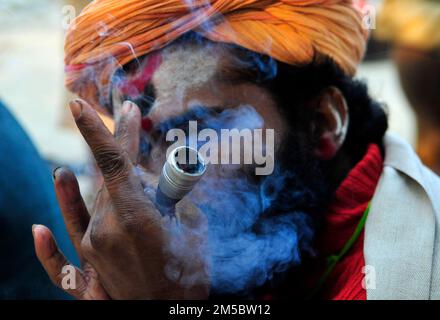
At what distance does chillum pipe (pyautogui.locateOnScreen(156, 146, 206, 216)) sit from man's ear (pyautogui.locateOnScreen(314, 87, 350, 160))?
0.78 metres

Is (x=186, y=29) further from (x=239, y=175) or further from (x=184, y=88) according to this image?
(x=239, y=175)

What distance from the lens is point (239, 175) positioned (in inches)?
79.5

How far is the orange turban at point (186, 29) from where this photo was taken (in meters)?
1.97

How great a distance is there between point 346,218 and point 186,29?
806 millimetres

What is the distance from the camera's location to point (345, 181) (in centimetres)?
224

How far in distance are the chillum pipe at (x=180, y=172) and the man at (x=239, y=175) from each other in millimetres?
83

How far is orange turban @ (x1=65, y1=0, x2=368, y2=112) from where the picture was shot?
6.47 ft

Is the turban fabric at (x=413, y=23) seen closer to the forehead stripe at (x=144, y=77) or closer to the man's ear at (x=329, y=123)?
the man's ear at (x=329, y=123)

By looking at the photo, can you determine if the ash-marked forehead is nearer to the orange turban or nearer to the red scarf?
the orange turban

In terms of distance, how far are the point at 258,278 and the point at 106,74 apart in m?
0.81

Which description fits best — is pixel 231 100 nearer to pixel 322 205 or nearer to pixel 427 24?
pixel 322 205

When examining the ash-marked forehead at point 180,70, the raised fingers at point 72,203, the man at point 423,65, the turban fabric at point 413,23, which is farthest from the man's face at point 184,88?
the turban fabric at point 413,23

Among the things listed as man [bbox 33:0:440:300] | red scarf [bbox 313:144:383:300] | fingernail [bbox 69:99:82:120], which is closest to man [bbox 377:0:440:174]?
man [bbox 33:0:440:300]

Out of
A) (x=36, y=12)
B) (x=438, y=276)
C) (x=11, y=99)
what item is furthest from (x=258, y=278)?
(x=36, y=12)
